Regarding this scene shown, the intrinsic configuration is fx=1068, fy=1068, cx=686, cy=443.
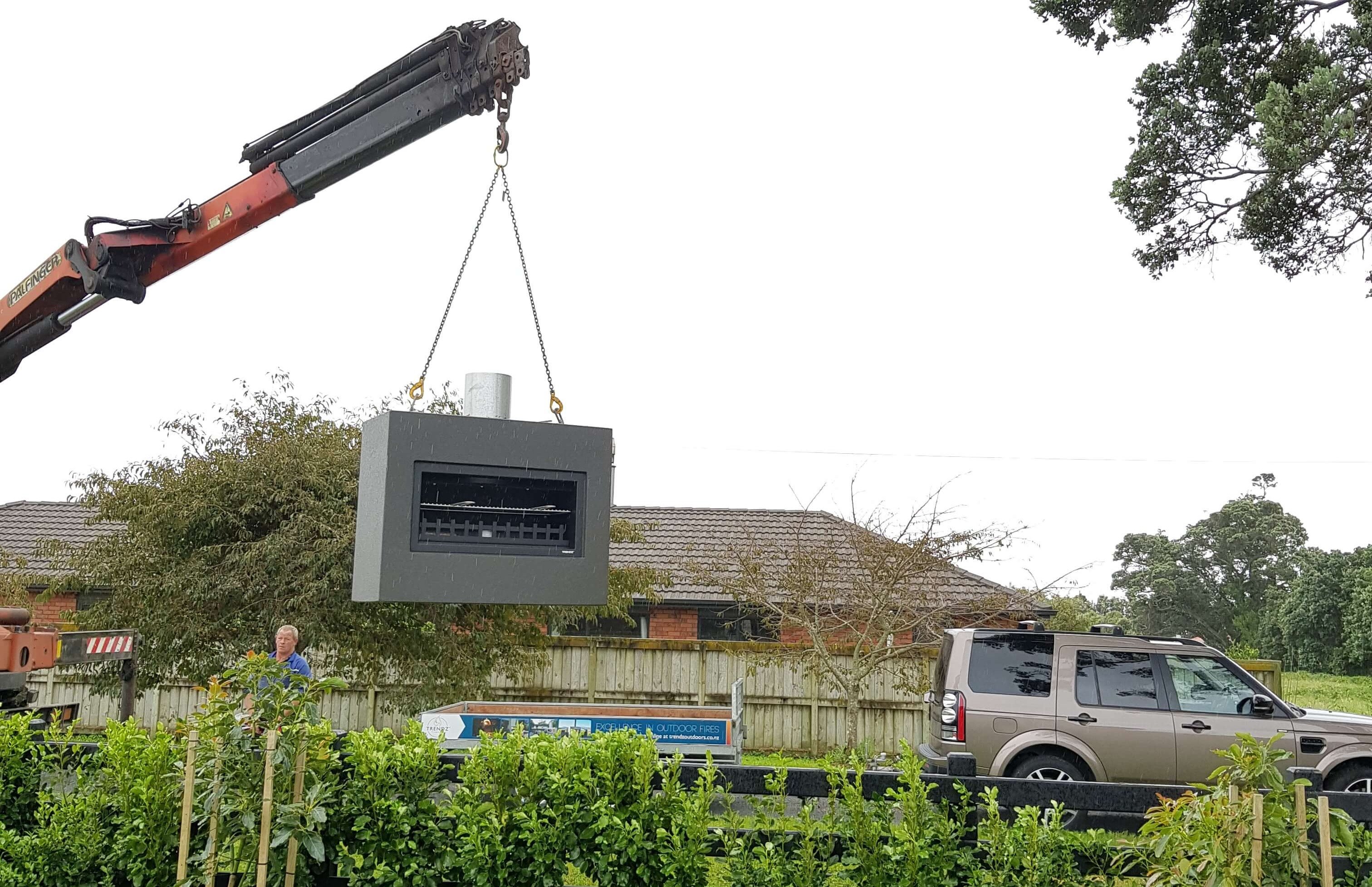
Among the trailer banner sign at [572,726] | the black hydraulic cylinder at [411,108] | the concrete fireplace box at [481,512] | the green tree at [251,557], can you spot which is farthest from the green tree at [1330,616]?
the concrete fireplace box at [481,512]

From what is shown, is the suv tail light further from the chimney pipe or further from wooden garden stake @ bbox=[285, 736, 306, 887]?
wooden garden stake @ bbox=[285, 736, 306, 887]

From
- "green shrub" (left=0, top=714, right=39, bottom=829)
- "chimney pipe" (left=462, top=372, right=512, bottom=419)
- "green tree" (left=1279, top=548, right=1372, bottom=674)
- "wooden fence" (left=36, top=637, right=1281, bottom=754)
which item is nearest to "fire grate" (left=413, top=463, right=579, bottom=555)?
"chimney pipe" (left=462, top=372, right=512, bottom=419)

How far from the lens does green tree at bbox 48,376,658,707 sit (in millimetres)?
10562

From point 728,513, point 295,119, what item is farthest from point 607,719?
point 728,513

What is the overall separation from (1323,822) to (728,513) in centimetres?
1709

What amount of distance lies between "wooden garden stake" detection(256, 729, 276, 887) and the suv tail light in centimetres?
601

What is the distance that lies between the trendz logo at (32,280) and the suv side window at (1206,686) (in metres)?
9.63

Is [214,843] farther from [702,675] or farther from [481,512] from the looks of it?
[702,675]

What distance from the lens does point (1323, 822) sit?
12.6ft

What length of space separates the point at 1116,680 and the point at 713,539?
35.0ft

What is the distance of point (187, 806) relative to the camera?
436cm

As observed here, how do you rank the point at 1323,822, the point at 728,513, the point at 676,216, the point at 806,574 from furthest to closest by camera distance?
1. the point at 728,513
2. the point at 806,574
3. the point at 676,216
4. the point at 1323,822

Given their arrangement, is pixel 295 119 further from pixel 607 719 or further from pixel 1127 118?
pixel 1127 118

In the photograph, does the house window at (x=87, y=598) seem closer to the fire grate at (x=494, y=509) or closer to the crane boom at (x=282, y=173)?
the crane boom at (x=282, y=173)
